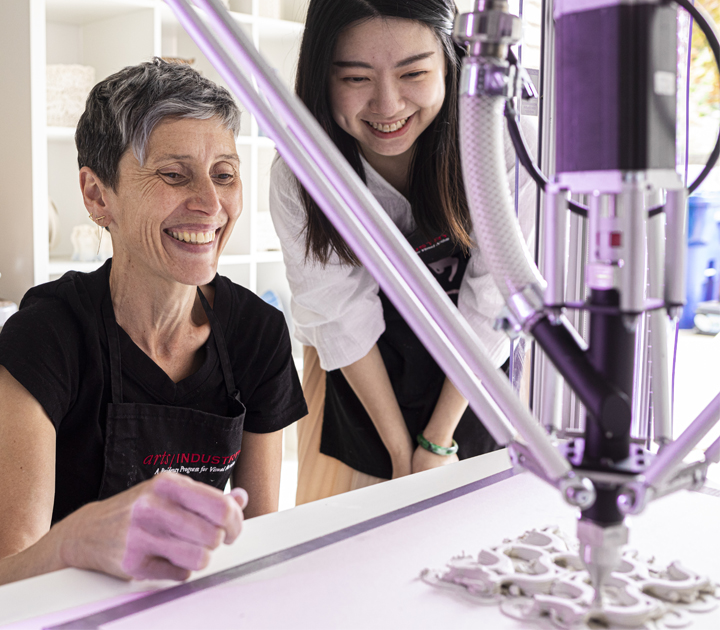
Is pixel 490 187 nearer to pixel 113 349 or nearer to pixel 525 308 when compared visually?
pixel 525 308

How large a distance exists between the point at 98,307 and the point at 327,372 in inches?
20.9

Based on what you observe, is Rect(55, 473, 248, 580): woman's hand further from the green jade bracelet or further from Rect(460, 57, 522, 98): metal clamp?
the green jade bracelet

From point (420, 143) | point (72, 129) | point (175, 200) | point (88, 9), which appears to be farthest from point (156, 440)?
point (88, 9)

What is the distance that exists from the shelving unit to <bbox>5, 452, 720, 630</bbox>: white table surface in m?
0.94

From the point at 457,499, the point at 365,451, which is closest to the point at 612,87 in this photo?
the point at 457,499

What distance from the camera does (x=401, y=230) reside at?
4.38 feet

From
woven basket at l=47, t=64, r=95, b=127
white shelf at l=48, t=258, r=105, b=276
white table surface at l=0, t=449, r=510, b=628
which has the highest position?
woven basket at l=47, t=64, r=95, b=127

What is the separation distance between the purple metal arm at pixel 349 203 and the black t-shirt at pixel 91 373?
1.99ft

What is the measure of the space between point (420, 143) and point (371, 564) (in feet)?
2.88

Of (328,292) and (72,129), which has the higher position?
(72,129)

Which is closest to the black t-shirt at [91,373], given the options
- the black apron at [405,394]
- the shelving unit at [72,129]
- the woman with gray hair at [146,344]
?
the woman with gray hair at [146,344]

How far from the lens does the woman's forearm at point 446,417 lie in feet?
4.30

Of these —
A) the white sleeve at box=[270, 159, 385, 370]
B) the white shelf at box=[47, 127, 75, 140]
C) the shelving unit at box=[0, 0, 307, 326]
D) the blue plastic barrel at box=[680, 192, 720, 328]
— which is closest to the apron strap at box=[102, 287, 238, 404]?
the white sleeve at box=[270, 159, 385, 370]

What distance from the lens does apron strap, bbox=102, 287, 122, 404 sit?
0.99 metres
